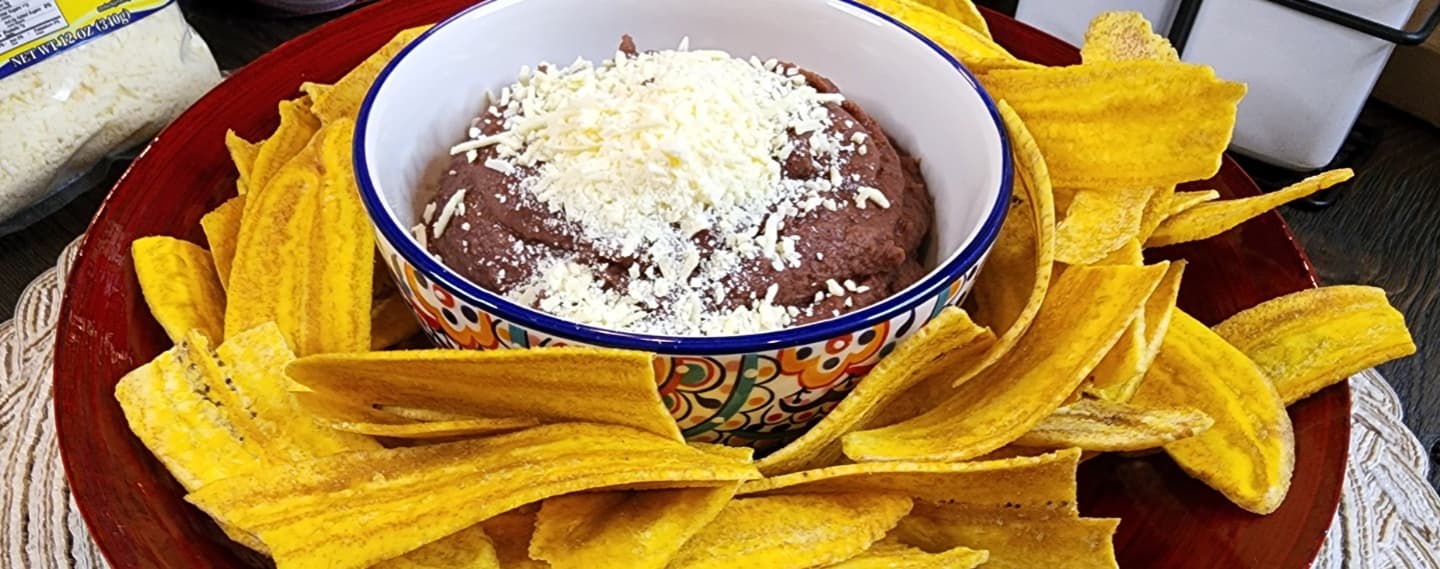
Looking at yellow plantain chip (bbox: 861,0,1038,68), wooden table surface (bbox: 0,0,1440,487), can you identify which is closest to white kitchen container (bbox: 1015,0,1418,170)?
wooden table surface (bbox: 0,0,1440,487)

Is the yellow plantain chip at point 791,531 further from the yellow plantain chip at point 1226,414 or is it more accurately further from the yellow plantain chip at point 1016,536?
the yellow plantain chip at point 1226,414

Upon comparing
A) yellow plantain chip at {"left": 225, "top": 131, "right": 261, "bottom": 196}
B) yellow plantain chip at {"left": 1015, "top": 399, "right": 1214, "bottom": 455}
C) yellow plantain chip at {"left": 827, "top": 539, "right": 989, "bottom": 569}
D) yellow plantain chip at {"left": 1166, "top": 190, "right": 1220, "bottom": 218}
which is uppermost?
yellow plantain chip at {"left": 225, "top": 131, "right": 261, "bottom": 196}

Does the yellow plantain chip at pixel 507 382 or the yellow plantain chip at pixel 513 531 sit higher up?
the yellow plantain chip at pixel 507 382

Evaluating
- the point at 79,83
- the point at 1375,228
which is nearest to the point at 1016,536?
the point at 1375,228

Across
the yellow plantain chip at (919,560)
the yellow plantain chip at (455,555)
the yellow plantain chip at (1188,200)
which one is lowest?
the yellow plantain chip at (919,560)

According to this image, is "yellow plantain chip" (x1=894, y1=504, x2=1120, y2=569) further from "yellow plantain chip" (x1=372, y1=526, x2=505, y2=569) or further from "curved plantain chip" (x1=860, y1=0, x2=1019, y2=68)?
"curved plantain chip" (x1=860, y1=0, x2=1019, y2=68)

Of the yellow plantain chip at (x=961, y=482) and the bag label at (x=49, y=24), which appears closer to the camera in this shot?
the yellow plantain chip at (x=961, y=482)

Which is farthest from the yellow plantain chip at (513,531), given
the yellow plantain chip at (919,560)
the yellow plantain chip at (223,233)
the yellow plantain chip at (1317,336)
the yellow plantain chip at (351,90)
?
the yellow plantain chip at (1317,336)

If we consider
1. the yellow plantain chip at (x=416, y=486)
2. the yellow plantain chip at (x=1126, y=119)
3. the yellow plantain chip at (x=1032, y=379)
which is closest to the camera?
the yellow plantain chip at (x=416, y=486)
